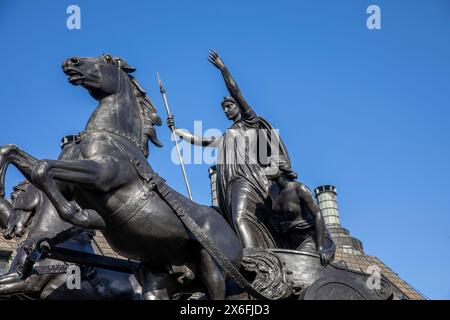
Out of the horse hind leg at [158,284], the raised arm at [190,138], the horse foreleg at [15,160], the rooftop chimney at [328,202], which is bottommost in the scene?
the horse hind leg at [158,284]

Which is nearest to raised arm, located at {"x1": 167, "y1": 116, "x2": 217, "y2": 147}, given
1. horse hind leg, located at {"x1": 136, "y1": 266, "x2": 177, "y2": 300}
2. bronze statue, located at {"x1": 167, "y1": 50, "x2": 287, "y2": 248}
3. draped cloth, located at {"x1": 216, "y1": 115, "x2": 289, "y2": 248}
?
bronze statue, located at {"x1": 167, "y1": 50, "x2": 287, "y2": 248}

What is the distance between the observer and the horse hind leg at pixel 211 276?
654 cm

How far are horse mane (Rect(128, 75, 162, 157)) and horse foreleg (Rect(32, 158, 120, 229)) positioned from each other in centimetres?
94

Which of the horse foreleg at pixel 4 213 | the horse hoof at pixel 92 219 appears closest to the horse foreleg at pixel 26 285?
the horse foreleg at pixel 4 213

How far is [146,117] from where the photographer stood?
7254 millimetres

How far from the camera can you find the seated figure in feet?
26.2

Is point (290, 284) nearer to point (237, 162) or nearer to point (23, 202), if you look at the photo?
point (237, 162)

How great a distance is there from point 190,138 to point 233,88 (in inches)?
39.1

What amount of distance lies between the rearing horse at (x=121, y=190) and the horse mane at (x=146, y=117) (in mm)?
13

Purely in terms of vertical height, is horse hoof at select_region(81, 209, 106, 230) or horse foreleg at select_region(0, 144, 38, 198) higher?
horse foreleg at select_region(0, 144, 38, 198)

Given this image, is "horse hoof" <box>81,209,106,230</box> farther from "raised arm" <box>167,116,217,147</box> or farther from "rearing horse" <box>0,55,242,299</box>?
"raised arm" <box>167,116,217,147</box>

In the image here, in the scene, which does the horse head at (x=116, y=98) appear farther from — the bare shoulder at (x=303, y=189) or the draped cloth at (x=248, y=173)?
the bare shoulder at (x=303, y=189)

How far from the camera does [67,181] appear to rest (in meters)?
5.93

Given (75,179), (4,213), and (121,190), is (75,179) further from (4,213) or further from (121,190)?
(4,213)
